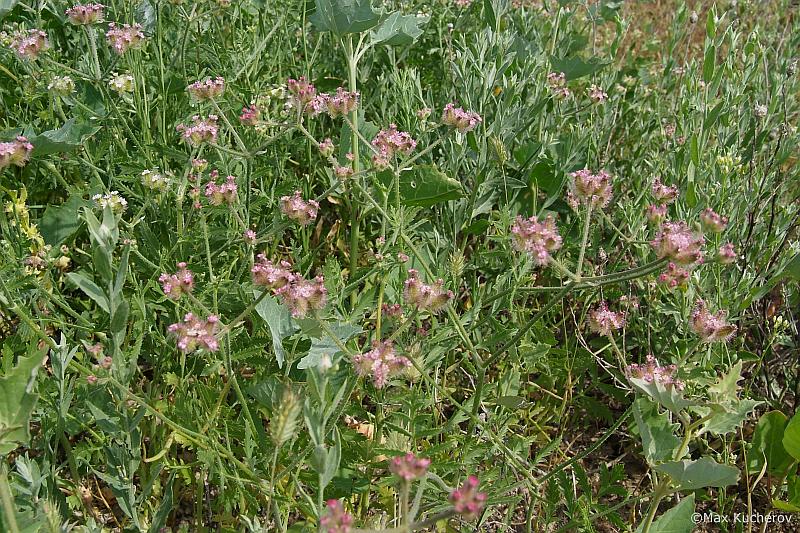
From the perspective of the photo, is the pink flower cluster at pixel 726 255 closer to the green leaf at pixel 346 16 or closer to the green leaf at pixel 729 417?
the green leaf at pixel 729 417

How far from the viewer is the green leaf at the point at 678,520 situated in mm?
1968

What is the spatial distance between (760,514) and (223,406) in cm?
172

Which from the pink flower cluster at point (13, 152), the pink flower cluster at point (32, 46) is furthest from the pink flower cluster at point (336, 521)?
the pink flower cluster at point (32, 46)

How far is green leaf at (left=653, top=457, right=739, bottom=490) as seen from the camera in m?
1.66

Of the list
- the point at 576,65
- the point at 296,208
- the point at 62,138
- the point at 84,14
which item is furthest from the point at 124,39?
the point at 576,65

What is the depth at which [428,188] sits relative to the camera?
272cm

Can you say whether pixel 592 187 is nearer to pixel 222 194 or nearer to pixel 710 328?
pixel 710 328

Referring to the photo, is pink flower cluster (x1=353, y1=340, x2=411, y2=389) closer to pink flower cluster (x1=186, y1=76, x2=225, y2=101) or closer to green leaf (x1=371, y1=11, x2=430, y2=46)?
pink flower cluster (x1=186, y1=76, x2=225, y2=101)

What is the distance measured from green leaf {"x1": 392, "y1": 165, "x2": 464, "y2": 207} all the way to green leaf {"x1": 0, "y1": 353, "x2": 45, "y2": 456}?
150 centimetres

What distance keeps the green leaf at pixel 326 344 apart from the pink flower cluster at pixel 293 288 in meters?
0.21

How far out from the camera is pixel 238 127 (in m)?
2.94

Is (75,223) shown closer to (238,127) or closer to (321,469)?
(238,127)

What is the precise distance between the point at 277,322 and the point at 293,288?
336 millimetres

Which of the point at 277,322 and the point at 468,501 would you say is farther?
the point at 277,322
